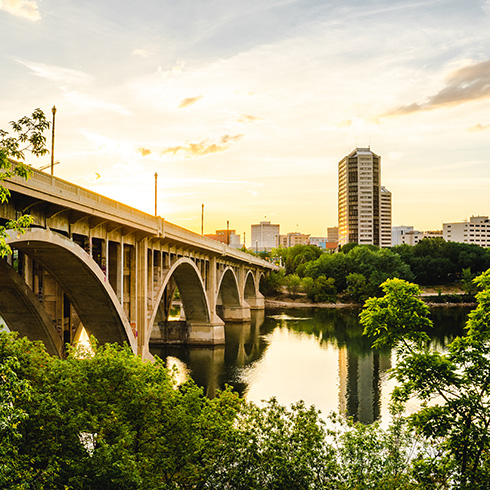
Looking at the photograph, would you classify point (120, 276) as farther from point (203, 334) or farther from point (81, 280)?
point (203, 334)

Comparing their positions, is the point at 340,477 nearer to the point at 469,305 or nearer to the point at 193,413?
the point at 193,413

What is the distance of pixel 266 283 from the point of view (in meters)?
106

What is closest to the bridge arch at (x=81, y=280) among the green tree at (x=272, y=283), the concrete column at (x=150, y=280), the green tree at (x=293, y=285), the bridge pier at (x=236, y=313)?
the concrete column at (x=150, y=280)

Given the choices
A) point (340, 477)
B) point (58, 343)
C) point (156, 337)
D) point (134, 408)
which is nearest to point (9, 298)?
point (58, 343)

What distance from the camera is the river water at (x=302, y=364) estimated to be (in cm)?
3263

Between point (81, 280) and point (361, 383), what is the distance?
2257cm

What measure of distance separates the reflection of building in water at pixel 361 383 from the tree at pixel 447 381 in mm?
11217

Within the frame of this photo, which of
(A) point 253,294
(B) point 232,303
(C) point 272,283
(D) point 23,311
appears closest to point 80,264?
(D) point 23,311

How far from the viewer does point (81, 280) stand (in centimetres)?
2412

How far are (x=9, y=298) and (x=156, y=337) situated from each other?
31.3 metres

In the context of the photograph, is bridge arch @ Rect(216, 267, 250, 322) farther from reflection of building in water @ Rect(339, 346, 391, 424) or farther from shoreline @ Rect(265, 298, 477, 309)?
reflection of building in water @ Rect(339, 346, 391, 424)

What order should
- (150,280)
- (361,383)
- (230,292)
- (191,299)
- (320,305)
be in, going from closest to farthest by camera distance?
1. (150,280)
2. (361,383)
3. (191,299)
4. (230,292)
5. (320,305)

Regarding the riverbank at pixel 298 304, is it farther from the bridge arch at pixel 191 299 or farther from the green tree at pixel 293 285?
the bridge arch at pixel 191 299

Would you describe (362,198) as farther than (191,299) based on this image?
Yes
